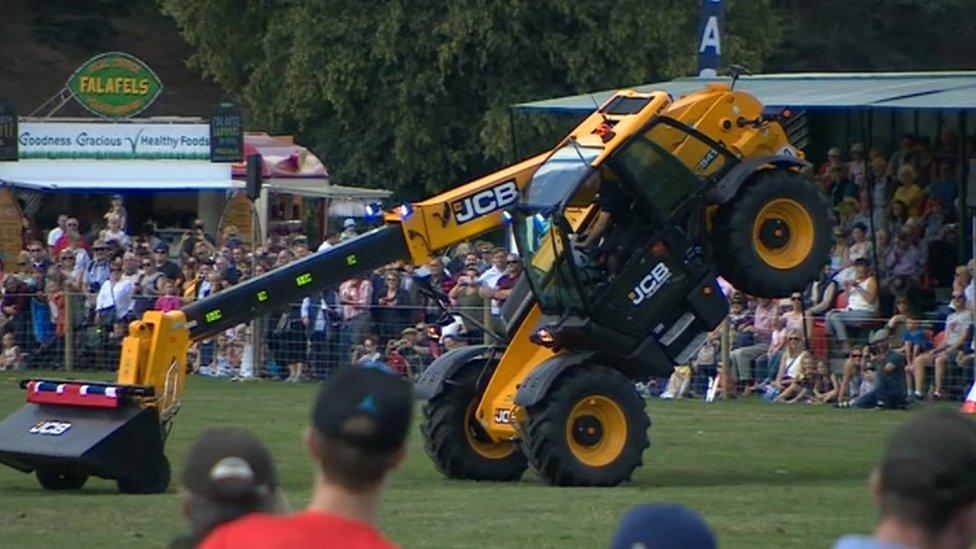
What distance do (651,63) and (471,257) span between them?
18.1m

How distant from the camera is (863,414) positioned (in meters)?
21.6

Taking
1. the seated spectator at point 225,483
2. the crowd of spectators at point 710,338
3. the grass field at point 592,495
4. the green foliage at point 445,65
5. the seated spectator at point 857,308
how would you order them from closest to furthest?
the seated spectator at point 225,483
the grass field at point 592,495
the crowd of spectators at point 710,338
the seated spectator at point 857,308
the green foliage at point 445,65

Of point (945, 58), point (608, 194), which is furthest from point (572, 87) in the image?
point (608, 194)

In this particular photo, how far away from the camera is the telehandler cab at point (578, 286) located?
48.4ft

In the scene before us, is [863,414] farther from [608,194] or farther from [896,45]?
[896,45]

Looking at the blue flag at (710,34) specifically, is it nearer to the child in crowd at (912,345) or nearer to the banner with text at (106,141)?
the child in crowd at (912,345)

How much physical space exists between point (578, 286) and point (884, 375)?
782cm

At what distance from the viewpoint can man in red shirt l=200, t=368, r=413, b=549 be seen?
4.09 meters

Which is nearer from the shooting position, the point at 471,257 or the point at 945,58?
the point at 471,257

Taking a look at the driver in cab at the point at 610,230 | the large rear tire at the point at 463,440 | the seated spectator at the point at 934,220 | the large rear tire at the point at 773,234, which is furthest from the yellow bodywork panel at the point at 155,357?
the seated spectator at the point at 934,220

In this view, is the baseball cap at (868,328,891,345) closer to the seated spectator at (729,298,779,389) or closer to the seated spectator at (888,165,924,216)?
the seated spectator at (729,298,779,389)

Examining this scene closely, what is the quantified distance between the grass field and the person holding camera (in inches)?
20.6

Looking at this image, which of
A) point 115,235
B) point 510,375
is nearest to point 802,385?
point 510,375

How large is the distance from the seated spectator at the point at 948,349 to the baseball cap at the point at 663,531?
724 inches
